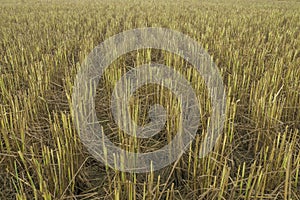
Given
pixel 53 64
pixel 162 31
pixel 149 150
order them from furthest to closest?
1. pixel 162 31
2. pixel 53 64
3. pixel 149 150

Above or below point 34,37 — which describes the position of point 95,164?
below

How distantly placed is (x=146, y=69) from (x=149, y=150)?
3.15 feet

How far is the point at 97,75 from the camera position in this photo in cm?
235

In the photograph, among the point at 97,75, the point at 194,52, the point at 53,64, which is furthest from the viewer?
the point at 194,52

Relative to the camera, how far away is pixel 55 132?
1290mm

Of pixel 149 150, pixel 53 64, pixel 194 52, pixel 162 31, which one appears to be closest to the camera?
pixel 149 150

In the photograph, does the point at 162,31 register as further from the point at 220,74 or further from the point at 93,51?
the point at 220,74

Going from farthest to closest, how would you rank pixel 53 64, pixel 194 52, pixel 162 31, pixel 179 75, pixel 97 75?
pixel 162 31, pixel 194 52, pixel 53 64, pixel 97 75, pixel 179 75

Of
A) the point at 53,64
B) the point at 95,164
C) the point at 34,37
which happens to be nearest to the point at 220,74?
the point at 95,164

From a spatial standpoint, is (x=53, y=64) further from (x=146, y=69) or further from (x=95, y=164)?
(x=95, y=164)

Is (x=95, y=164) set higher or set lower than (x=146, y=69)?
lower

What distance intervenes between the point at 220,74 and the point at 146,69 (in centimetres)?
59

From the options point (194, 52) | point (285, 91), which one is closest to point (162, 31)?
point (194, 52)

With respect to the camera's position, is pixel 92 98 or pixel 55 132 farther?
pixel 92 98
